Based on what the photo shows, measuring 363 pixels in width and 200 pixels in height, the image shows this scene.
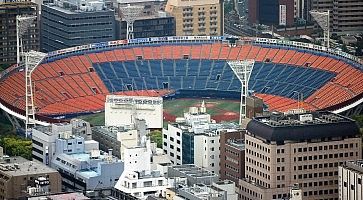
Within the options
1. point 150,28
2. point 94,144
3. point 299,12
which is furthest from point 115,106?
point 299,12

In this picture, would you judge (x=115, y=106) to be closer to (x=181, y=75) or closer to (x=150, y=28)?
(x=181, y=75)

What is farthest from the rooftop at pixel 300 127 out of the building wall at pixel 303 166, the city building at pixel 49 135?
the city building at pixel 49 135

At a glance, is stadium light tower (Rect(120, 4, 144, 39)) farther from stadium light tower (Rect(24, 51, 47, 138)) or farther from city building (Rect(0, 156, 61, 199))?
city building (Rect(0, 156, 61, 199))

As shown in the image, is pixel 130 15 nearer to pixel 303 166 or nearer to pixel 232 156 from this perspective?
pixel 232 156

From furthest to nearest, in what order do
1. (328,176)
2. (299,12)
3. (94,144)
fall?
(299,12) → (94,144) → (328,176)

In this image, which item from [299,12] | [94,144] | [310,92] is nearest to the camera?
[94,144]

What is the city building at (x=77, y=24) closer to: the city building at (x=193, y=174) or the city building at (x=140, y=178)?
the city building at (x=193, y=174)

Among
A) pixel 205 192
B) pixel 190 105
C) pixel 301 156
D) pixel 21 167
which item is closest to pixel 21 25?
pixel 190 105

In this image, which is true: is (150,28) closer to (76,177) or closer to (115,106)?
(115,106)

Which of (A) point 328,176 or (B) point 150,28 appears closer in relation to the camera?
(A) point 328,176
